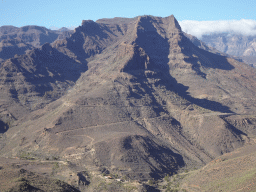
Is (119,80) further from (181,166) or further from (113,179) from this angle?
(113,179)

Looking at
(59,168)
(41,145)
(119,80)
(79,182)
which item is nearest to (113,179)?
(79,182)

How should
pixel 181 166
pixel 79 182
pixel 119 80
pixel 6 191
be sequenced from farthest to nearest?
pixel 119 80 → pixel 181 166 → pixel 79 182 → pixel 6 191

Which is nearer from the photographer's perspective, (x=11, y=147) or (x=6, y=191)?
(x=6, y=191)

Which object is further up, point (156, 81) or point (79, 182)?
point (156, 81)

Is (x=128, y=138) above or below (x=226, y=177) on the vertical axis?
above

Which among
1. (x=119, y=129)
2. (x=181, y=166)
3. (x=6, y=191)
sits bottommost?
(x=181, y=166)

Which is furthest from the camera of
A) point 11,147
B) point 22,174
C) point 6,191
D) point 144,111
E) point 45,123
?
point 144,111

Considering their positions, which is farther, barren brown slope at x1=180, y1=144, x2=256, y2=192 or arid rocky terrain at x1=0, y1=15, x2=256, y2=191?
arid rocky terrain at x1=0, y1=15, x2=256, y2=191

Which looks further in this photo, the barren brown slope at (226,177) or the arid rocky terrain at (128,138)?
the arid rocky terrain at (128,138)

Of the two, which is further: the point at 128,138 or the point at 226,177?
the point at 128,138

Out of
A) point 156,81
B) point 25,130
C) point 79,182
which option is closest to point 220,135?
point 156,81
